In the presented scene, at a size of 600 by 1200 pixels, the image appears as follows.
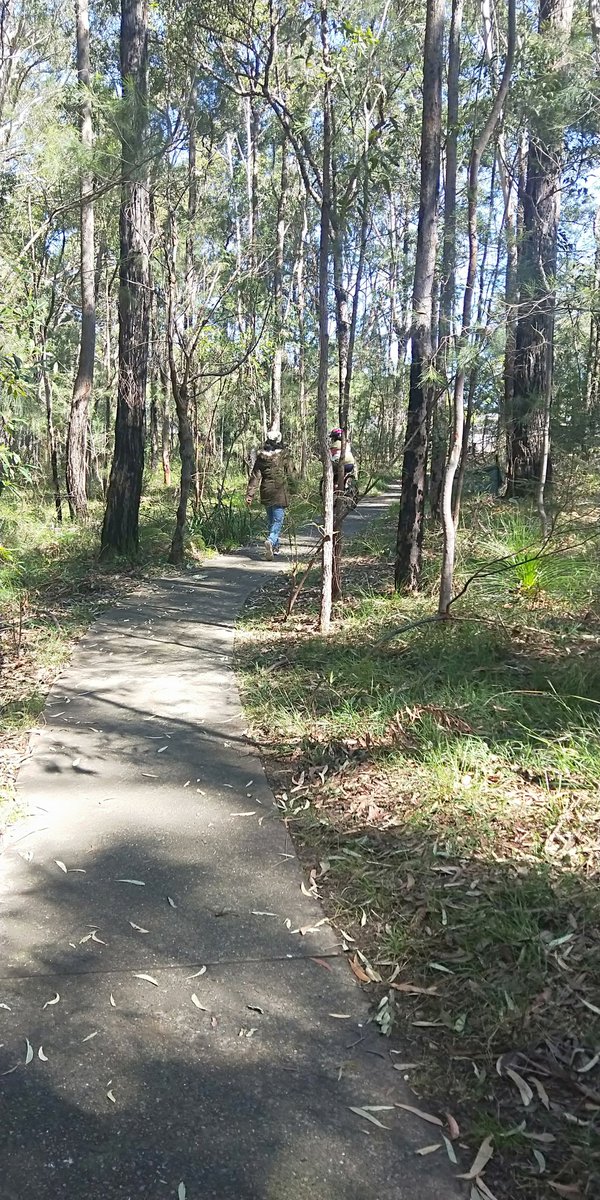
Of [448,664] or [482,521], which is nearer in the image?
[448,664]

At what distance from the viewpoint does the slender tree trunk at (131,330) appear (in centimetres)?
1020

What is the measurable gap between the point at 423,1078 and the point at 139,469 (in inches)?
369

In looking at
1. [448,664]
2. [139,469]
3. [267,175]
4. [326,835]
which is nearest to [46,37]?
[267,175]

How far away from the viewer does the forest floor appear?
7.79 feet

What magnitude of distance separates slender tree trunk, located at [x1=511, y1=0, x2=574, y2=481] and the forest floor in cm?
454

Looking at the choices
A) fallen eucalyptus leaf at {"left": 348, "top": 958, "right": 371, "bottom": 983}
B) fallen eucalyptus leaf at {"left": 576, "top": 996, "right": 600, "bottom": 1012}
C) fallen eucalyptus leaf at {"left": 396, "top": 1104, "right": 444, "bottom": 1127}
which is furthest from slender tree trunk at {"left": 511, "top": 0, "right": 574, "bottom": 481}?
fallen eucalyptus leaf at {"left": 396, "top": 1104, "right": 444, "bottom": 1127}

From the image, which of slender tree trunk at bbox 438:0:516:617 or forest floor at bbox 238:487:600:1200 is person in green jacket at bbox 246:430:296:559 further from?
slender tree trunk at bbox 438:0:516:617

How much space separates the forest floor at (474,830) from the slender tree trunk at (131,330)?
13.6 feet

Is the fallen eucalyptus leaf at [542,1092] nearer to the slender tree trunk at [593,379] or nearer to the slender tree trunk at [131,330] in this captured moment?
the slender tree trunk at [131,330]

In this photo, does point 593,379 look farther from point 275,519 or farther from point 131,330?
point 131,330

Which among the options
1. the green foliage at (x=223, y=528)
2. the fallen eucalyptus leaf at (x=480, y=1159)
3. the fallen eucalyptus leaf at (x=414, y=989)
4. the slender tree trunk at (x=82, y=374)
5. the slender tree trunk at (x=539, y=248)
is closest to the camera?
the fallen eucalyptus leaf at (x=480, y=1159)

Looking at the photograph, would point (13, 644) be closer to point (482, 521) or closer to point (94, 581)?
point (94, 581)

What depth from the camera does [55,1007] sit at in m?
2.69

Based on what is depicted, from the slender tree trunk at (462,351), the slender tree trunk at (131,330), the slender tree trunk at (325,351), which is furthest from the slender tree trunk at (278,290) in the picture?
the slender tree trunk at (462,351)
